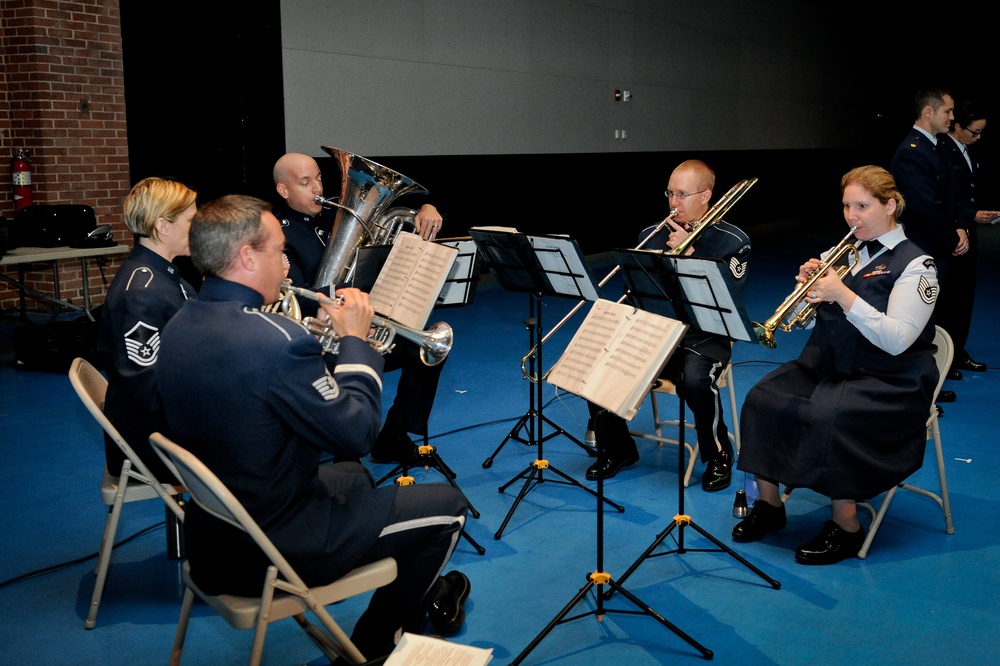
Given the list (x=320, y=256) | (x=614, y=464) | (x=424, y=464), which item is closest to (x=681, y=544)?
(x=614, y=464)

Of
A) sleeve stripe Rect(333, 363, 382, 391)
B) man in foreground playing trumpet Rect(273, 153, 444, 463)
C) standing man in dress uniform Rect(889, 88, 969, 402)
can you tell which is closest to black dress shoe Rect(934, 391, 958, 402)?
standing man in dress uniform Rect(889, 88, 969, 402)

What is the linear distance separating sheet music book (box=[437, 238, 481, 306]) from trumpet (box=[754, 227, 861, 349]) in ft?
4.24

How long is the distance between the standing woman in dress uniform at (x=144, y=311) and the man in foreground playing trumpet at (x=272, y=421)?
75 centimetres

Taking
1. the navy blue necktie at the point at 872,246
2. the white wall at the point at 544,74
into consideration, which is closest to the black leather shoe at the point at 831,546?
the navy blue necktie at the point at 872,246

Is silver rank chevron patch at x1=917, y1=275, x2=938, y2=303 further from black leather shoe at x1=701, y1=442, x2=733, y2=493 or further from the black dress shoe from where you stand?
the black dress shoe

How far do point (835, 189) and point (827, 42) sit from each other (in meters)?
2.83

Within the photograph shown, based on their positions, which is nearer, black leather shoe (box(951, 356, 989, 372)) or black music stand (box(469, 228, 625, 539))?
black music stand (box(469, 228, 625, 539))

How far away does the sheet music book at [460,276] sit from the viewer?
404 cm

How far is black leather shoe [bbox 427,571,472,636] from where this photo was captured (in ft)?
9.86

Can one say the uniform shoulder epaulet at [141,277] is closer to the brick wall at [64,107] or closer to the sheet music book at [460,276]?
the sheet music book at [460,276]

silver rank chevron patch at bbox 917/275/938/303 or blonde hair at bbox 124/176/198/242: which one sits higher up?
blonde hair at bbox 124/176/198/242

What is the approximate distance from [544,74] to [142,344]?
7.87 meters

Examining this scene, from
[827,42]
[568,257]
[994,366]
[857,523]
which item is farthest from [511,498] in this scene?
[827,42]

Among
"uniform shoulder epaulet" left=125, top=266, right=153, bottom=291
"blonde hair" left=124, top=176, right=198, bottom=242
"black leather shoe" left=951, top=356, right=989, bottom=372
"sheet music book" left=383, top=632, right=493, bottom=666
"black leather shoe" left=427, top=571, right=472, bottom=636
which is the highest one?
"blonde hair" left=124, top=176, right=198, bottom=242
